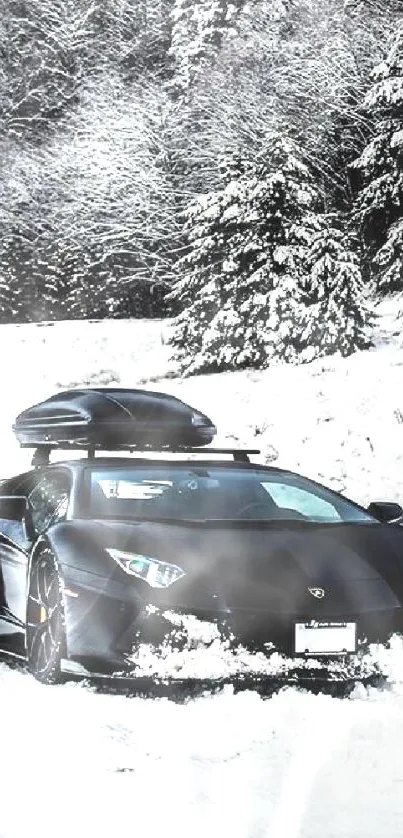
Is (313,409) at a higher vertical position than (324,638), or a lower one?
lower

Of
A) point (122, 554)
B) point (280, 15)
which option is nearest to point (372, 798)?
point (122, 554)

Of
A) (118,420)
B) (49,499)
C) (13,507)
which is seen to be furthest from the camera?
(118,420)

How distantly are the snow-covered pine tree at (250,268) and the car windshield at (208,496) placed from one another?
15665 millimetres

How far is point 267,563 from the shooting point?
497 centimetres

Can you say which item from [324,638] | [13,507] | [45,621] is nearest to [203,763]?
[324,638]

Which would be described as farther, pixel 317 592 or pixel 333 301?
pixel 333 301

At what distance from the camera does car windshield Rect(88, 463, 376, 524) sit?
5.88 meters

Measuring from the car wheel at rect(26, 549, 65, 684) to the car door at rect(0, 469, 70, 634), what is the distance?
19 cm

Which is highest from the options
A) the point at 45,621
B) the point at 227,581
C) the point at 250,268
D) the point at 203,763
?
the point at 227,581

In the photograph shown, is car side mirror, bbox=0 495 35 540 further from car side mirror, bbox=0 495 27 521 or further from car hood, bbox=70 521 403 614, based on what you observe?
car hood, bbox=70 521 403 614

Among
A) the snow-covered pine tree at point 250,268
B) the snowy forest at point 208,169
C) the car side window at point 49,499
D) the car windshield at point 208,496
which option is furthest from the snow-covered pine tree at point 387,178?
the car side window at point 49,499

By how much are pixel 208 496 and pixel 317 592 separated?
1508 mm

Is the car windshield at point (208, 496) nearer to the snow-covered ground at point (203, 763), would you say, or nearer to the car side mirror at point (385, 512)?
the car side mirror at point (385, 512)

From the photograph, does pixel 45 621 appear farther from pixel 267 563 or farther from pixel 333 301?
pixel 333 301
